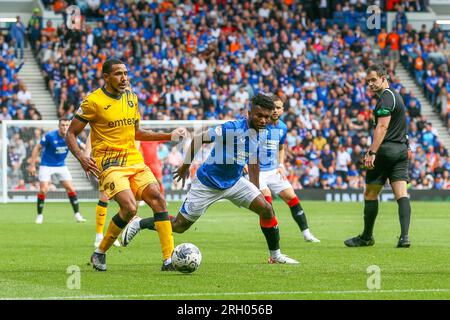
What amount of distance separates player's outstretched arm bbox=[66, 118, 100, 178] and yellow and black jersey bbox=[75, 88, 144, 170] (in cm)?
9

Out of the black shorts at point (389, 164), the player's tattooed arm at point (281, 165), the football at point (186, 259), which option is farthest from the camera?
the player's tattooed arm at point (281, 165)

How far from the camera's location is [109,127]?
1206cm

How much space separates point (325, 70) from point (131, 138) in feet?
89.1

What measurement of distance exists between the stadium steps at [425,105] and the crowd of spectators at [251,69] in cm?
92

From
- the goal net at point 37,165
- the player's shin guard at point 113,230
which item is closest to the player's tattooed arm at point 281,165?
the player's shin guard at point 113,230

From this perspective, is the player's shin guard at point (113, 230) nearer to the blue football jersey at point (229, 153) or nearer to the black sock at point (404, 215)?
the blue football jersey at point (229, 153)

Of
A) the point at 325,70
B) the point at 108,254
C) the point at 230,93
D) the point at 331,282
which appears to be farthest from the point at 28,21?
the point at 331,282

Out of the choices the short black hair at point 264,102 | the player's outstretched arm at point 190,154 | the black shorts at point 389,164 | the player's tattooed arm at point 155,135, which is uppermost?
the short black hair at point 264,102

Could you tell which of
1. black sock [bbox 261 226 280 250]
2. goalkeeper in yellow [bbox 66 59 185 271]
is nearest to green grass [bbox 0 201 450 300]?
black sock [bbox 261 226 280 250]

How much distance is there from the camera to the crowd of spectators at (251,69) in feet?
114

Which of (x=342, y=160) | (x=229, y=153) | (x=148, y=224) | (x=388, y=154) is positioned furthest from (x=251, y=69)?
(x=229, y=153)

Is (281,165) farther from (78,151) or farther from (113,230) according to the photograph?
(78,151)
